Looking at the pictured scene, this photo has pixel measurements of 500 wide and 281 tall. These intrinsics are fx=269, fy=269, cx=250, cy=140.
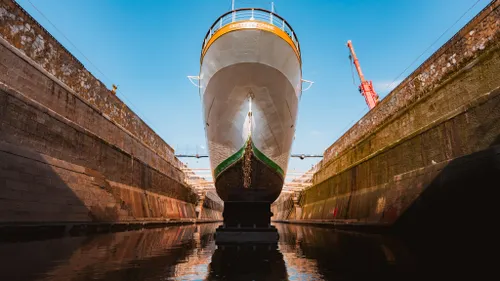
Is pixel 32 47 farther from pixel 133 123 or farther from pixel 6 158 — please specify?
pixel 133 123

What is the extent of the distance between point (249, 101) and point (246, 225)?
3194 mm

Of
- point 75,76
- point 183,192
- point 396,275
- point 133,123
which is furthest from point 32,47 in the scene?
point 183,192

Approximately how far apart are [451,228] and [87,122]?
39.5ft

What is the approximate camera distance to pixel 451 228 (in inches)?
254

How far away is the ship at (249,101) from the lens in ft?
19.1

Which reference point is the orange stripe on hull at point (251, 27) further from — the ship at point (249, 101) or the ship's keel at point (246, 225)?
the ship's keel at point (246, 225)

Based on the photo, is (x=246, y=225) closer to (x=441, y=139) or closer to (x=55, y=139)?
(x=441, y=139)

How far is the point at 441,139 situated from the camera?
791cm

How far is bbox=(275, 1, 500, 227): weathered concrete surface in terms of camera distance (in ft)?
20.5

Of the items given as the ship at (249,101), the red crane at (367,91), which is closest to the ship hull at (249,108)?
the ship at (249,101)

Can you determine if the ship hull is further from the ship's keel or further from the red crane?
the red crane

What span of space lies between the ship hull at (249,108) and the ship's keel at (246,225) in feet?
0.71

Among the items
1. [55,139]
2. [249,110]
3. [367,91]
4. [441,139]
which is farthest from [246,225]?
[367,91]

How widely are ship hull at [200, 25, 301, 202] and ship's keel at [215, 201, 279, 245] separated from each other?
0.22 meters
